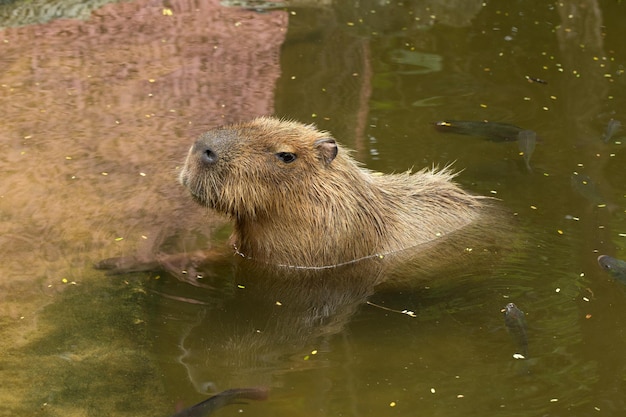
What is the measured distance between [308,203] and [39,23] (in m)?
4.20

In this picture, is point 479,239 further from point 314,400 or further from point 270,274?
point 314,400

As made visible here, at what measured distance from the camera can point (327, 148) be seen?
209 inches

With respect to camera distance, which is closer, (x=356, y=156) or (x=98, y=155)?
(x=98, y=155)

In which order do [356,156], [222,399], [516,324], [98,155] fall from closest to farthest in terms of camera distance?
[222,399] → [516,324] → [98,155] → [356,156]

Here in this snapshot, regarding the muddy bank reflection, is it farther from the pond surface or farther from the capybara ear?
the capybara ear

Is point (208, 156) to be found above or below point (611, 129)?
above

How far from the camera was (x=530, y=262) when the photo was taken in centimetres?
564

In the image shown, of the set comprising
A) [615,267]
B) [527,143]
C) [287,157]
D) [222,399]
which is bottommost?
[222,399]

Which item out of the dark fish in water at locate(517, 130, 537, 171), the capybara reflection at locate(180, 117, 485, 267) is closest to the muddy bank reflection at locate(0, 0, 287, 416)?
the capybara reflection at locate(180, 117, 485, 267)

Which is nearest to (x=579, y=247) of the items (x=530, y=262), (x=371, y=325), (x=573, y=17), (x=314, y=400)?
(x=530, y=262)

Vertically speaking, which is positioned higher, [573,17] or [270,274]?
[573,17]

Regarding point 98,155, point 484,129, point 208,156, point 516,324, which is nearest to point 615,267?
point 516,324

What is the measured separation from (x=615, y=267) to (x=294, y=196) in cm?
179

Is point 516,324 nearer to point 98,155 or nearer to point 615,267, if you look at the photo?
point 615,267
